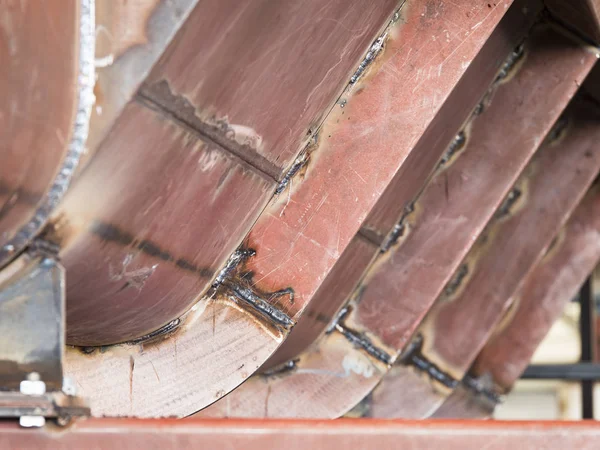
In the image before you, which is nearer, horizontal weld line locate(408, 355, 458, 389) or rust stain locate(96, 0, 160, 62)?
rust stain locate(96, 0, 160, 62)

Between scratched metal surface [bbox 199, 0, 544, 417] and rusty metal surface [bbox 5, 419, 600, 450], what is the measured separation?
7.34 ft

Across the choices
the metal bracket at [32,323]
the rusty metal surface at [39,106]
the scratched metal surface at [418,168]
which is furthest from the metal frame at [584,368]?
the rusty metal surface at [39,106]

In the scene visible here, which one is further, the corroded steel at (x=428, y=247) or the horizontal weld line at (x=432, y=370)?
the horizontal weld line at (x=432, y=370)

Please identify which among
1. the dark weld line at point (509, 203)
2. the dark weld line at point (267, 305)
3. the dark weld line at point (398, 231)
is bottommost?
the dark weld line at point (267, 305)

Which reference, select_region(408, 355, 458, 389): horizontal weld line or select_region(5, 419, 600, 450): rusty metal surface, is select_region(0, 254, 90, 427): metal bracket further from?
select_region(408, 355, 458, 389): horizontal weld line

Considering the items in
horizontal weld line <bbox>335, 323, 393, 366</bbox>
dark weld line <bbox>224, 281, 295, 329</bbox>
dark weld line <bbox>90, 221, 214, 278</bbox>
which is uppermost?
dark weld line <bbox>90, 221, 214, 278</bbox>

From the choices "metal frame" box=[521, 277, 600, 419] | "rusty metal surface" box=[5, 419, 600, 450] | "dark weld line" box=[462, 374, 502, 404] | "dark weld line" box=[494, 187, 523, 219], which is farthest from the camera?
"metal frame" box=[521, 277, 600, 419]

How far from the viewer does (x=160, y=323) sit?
9.04 ft

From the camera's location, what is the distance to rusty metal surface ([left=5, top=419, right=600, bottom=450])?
1702mm

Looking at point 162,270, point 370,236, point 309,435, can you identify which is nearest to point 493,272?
point 370,236

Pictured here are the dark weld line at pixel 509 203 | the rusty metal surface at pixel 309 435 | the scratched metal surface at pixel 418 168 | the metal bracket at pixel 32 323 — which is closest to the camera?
the rusty metal surface at pixel 309 435

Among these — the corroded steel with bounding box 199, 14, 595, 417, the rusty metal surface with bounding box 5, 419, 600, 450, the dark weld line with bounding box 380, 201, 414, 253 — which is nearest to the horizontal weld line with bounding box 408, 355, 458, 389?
the corroded steel with bounding box 199, 14, 595, 417

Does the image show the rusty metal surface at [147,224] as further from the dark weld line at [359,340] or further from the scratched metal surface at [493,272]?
the scratched metal surface at [493,272]

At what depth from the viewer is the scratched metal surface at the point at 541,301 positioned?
18.9ft
